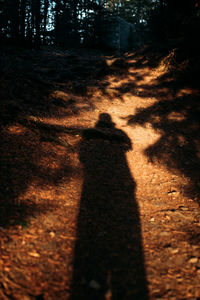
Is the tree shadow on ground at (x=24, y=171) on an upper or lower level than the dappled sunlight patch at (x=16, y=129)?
lower

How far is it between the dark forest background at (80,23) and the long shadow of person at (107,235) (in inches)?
299

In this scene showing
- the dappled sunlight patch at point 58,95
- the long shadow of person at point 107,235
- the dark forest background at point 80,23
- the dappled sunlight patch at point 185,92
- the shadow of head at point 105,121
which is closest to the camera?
the long shadow of person at point 107,235

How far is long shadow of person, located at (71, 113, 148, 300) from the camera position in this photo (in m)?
1.97

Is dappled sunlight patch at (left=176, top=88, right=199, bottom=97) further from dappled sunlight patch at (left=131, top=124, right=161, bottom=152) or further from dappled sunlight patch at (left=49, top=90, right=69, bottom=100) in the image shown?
dappled sunlight patch at (left=49, top=90, right=69, bottom=100)

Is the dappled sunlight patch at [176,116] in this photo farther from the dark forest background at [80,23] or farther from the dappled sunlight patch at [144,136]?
the dark forest background at [80,23]

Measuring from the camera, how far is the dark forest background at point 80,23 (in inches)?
413

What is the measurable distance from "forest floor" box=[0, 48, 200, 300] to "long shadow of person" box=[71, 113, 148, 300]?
0.01 metres

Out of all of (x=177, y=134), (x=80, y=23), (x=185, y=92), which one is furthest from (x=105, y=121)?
(x=80, y=23)

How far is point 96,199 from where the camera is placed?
3.50 m

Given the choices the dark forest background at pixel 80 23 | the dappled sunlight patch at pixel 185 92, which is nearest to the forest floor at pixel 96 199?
the dappled sunlight patch at pixel 185 92

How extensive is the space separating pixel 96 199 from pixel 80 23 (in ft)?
125

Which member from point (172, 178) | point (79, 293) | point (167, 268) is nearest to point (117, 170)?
point (172, 178)

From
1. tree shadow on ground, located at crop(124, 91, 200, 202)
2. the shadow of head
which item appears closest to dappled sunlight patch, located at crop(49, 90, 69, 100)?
the shadow of head

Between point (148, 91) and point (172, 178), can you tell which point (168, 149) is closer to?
point (172, 178)
